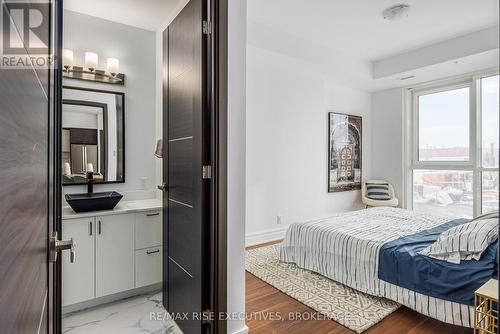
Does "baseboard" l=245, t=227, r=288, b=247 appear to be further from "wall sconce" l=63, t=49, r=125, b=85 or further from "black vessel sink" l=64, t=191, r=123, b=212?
"wall sconce" l=63, t=49, r=125, b=85

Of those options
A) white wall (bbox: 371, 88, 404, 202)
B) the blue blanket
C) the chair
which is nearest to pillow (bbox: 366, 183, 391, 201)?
the chair

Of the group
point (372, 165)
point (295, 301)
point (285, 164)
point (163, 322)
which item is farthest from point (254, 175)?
point (372, 165)

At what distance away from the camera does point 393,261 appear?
7.45 feet

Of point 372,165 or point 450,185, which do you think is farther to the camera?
point 372,165

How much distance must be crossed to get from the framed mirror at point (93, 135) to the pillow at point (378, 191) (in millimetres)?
4437

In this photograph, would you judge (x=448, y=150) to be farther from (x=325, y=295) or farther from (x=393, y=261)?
(x=325, y=295)

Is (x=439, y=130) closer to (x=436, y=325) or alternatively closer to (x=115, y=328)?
(x=436, y=325)

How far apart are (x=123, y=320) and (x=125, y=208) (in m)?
0.89

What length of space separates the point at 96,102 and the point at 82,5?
875 mm

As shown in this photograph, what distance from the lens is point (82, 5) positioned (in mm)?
2572

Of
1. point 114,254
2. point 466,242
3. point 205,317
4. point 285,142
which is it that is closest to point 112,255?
point 114,254

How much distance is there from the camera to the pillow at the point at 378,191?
5246 millimetres

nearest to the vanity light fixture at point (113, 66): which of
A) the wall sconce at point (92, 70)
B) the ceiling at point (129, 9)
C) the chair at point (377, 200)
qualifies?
the wall sconce at point (92, 70)

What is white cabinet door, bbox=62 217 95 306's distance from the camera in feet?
7.03
